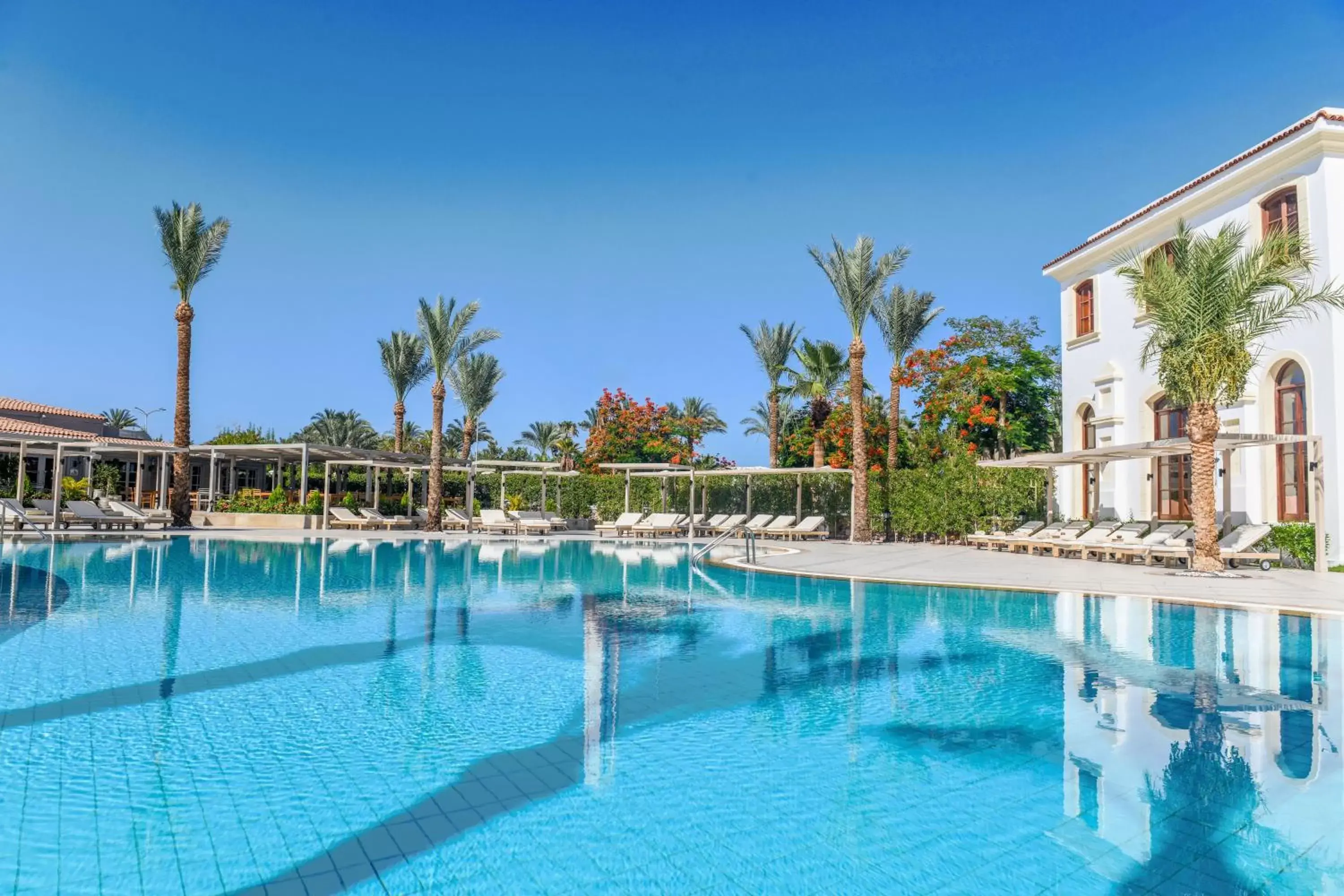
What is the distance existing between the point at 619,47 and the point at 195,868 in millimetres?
19600

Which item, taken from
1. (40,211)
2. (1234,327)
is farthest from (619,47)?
(40,211)

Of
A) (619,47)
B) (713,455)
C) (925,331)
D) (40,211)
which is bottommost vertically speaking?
(713,455)

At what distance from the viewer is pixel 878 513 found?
23.9m

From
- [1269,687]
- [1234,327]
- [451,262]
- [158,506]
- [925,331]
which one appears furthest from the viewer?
[158,506]

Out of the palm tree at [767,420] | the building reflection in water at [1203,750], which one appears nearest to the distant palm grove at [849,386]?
the palm tree at [767,420]

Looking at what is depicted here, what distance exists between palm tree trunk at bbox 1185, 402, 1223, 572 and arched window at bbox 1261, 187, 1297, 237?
453 centimetres

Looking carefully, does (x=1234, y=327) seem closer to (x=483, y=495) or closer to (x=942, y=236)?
(x=942, y=236)

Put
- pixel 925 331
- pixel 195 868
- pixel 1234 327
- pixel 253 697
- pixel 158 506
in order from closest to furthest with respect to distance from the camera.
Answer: pixel 195 868 < pixel 253 697 < pixel 1234 327 < pixel 925 331 < pixel 158 506

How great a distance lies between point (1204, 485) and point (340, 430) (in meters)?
46.3

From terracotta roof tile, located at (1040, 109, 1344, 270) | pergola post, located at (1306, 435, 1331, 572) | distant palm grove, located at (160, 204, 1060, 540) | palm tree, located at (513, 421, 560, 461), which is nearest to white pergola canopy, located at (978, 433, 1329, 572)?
pergola post, located at (1306, 435, 1331, 572)

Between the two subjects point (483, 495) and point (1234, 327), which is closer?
point (1234, 327)

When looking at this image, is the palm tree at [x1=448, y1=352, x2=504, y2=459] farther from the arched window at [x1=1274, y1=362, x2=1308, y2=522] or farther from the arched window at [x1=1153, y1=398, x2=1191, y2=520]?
the arched window at [x1=1274, y1=362, x2=1308, y2=522]

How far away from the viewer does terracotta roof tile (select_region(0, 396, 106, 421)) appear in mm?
34375

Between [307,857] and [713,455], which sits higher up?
[713,455]
